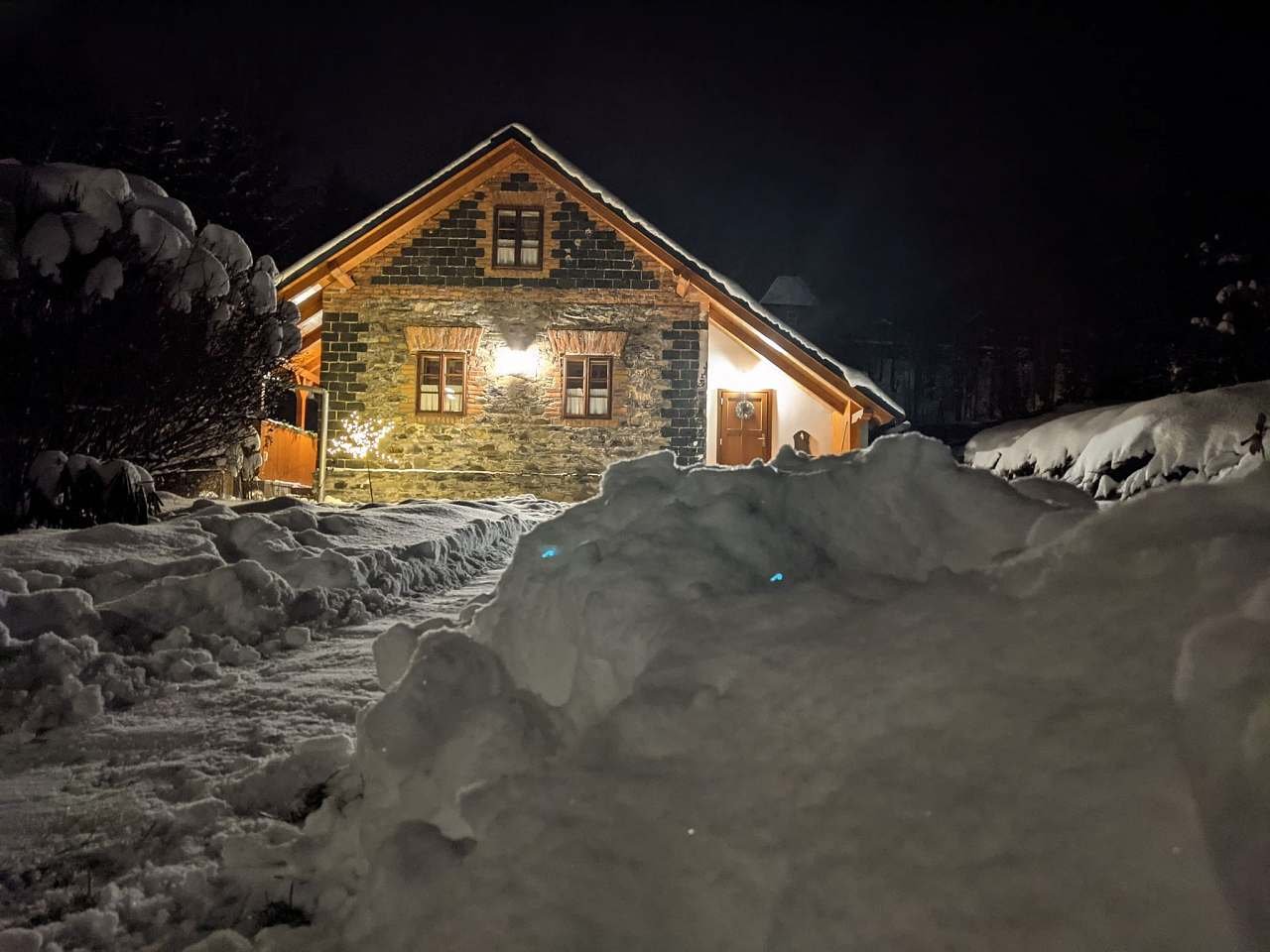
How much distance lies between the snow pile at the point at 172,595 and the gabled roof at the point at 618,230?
28.3 feet

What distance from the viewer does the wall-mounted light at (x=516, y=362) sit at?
15.3 meters

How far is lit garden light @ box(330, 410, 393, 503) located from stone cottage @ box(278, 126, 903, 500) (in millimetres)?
115

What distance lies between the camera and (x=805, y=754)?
1.95 m

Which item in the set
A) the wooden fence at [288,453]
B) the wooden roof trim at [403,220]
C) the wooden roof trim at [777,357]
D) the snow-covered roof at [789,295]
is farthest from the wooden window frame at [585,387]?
the snow-covered roof at [789,295]

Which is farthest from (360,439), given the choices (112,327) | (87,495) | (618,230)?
(87,495)

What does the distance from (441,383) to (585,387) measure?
2716 millimetres

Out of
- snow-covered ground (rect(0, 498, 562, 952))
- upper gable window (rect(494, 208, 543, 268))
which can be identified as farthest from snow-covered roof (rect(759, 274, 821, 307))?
snow-covered ground (rect(0, 498, 562, 952))

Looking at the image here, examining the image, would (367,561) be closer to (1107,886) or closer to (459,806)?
(459,806)

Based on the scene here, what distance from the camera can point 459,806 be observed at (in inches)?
84.4

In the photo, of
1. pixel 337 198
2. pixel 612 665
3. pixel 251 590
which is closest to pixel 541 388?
pixel 251 590

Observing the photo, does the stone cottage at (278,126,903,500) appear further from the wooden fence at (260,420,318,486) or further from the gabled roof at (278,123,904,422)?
the wooden fence at (260,420,318,486)

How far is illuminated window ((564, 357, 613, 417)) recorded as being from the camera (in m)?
15.4

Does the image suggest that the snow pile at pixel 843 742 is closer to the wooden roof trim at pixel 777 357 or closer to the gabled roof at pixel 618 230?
the gabled roof at pixel 618 230

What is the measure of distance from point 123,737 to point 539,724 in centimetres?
218
